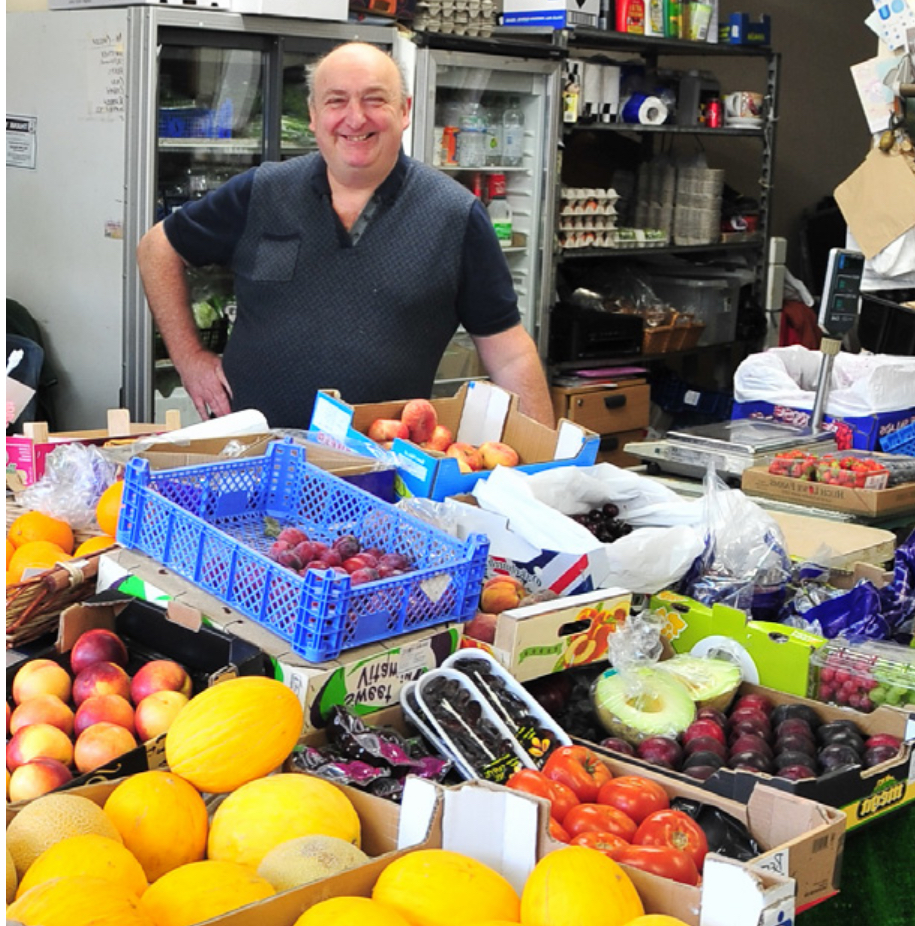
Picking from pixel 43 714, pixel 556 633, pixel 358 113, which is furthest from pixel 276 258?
pixel 43 714

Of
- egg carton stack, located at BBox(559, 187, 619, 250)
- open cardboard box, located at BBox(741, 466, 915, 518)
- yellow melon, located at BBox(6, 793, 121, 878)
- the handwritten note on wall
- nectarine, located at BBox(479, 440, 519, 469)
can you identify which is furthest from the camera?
egg carton stack, located at BBox(559, 187, 619, 250)

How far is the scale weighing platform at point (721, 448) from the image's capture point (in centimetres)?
390

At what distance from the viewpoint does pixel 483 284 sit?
3490mm

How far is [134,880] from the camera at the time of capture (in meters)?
1.26

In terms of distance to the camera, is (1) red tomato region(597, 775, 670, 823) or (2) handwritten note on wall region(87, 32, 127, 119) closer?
(1) red tomato region(597, 775, 670, 823)

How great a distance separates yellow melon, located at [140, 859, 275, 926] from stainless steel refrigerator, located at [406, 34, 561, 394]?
Result: 422cm

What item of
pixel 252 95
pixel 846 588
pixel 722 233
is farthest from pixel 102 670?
pixel 722 233

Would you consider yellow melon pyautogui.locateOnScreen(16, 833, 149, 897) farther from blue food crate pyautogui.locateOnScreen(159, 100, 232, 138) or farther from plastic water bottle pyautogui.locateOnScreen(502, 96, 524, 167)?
plastic water bottle pyautogui.locateOnScreen(502, 96, 524, 167)

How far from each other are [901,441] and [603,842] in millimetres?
3148

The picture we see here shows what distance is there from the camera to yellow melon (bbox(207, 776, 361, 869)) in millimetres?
1406

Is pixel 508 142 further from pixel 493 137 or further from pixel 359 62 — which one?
pixel 359 62

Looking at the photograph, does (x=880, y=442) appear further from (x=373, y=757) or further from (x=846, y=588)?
(x=373, y=757)

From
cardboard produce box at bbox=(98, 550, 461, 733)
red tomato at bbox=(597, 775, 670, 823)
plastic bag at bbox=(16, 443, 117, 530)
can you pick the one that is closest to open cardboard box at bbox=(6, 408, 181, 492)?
plastic bag at bbox=(16, 443, 117, 530)

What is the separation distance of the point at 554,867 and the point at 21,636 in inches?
41.7
